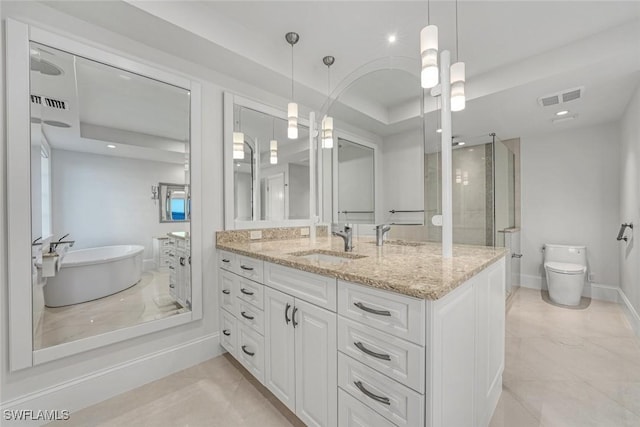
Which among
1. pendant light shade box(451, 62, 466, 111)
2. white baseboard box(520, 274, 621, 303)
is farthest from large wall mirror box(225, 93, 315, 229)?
white baseboard box(520, 274, 621, 303)

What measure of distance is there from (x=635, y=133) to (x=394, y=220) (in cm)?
253

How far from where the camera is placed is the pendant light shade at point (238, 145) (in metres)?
2.23

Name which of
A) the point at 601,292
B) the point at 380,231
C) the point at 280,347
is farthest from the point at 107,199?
the point at 601,292

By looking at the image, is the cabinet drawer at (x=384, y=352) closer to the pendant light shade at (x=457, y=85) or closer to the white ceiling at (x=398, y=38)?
the pendant light shade at (x=457, y=85)

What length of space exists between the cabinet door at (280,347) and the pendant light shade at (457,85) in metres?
1.43

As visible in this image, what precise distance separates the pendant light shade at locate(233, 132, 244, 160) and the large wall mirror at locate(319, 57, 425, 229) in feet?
2.56

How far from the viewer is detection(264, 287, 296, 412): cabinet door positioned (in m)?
1.37

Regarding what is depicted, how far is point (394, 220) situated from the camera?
83.0 inches

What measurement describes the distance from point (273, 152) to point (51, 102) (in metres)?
1.51

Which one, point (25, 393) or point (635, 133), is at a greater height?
point (635, 133)

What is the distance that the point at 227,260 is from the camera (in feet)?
6.53

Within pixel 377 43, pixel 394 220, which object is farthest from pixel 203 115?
pixel 394 220

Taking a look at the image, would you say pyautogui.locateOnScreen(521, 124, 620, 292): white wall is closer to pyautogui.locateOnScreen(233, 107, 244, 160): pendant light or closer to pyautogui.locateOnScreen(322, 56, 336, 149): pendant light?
pyautogui.locateOnScreen(322, 56, 336, 149): pendant light

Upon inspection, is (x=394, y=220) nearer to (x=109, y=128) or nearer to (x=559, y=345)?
(x=559, y=345)
